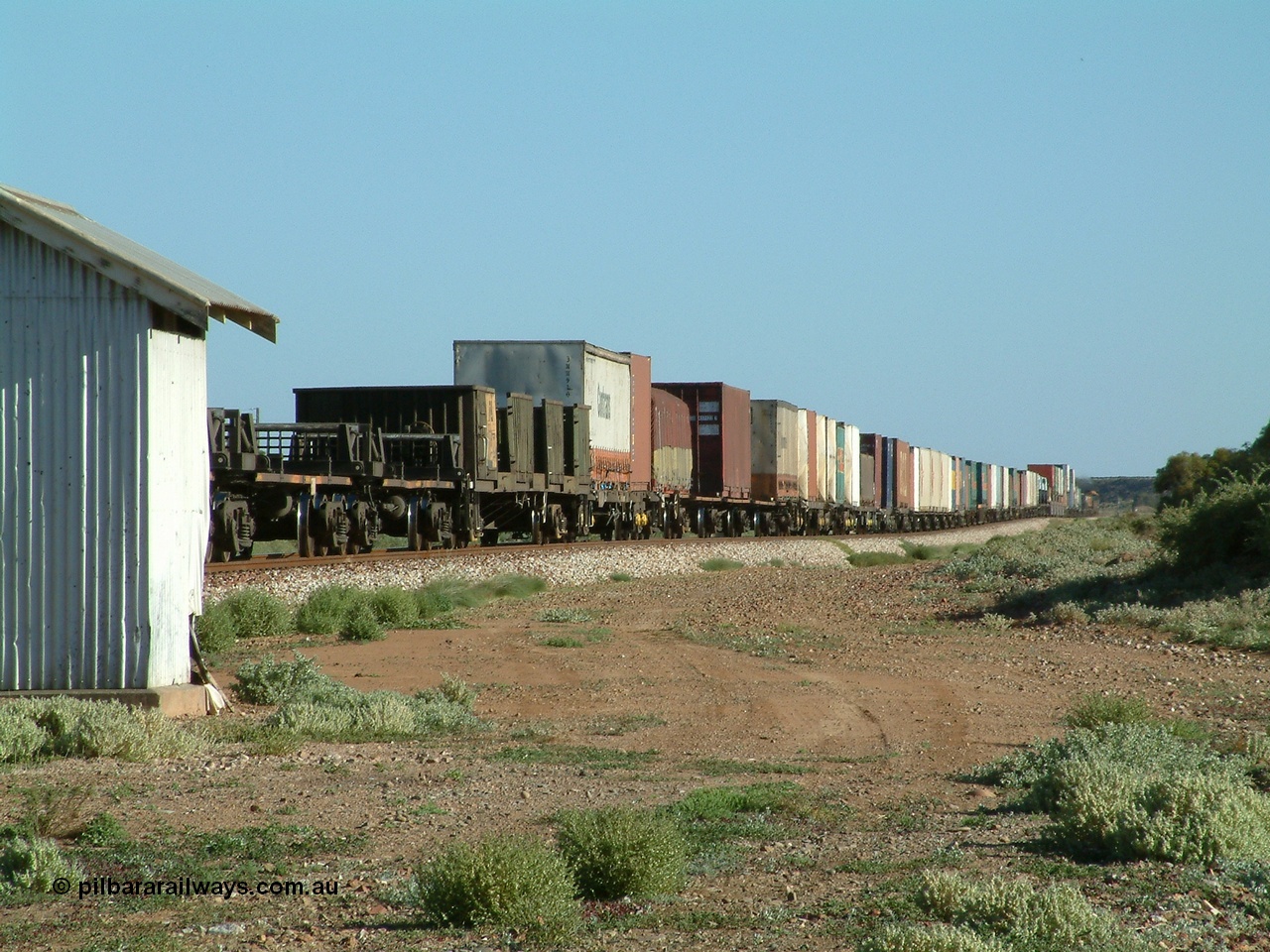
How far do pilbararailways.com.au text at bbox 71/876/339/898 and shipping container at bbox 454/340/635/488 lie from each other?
83.1ft

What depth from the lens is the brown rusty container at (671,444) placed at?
40.0 meters

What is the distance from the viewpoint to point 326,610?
1738 cm

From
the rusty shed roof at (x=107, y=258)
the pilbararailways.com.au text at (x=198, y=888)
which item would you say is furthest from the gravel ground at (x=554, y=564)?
the pilbararailways.com.au text at (x=198, y=888)

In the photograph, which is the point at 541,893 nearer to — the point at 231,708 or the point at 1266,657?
the point at 231,708

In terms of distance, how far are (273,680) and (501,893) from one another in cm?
700

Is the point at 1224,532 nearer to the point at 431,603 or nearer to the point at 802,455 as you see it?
the point at 431,603

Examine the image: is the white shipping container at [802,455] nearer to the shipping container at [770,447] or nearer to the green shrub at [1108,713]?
the shipping container at [770,447]

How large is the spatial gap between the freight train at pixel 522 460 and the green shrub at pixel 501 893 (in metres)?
12.6

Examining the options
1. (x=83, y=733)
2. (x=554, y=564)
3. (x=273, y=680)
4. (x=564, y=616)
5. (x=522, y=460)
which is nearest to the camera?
(x=83, y=733)

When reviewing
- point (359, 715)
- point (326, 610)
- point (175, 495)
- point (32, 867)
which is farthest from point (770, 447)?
point (32, 867)

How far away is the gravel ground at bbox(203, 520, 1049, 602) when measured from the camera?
760 inches

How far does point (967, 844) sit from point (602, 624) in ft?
42.2

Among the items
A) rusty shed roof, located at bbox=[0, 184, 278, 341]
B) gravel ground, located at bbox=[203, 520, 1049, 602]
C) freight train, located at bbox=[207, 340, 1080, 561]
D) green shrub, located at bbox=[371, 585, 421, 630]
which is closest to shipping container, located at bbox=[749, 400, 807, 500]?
freight train, located at bbox=[207, 340, 1080, 561]

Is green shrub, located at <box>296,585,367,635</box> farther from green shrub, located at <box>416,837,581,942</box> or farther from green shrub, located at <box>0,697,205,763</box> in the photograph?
green shrub, located at <box>416,837,581,942</box>
